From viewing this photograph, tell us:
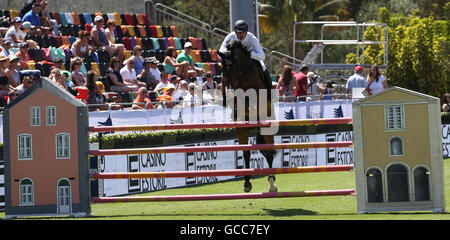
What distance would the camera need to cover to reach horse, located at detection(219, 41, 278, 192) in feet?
39.2

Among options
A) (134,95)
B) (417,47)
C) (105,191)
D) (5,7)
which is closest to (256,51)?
(105,191)

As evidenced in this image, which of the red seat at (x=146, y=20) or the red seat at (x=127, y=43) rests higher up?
the red seat at (x=146, y=20)

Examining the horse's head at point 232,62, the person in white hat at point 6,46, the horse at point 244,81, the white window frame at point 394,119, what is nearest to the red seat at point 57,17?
the person in white hat at point 6,46

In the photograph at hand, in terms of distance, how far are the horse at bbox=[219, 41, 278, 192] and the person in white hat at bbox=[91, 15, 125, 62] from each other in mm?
8634

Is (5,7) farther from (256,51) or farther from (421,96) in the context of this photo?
(421,96)

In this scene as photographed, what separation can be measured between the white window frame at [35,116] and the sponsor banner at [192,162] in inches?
160

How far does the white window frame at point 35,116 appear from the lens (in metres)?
10.8

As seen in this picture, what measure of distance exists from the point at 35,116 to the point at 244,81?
3.06 m

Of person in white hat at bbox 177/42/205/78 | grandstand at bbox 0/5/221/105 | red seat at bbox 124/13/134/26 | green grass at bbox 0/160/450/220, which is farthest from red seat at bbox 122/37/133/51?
green grass at bbox 0/160/450/220

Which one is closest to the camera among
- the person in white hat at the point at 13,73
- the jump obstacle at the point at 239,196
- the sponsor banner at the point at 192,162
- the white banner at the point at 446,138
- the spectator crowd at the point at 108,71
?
the jump obstacle at the point at 239,196

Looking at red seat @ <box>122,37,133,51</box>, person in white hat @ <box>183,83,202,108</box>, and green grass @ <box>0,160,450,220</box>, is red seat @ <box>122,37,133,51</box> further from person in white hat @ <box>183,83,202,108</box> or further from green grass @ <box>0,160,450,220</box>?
green grass @ <box>0,160,450,220</box>

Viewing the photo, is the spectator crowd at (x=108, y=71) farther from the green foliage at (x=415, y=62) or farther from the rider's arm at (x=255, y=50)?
the green foliage at (x=415, y=62)

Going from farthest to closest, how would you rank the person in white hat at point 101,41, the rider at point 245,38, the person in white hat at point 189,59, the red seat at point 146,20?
the red seat at point 146,20
the person in white hat at point 189,59
the person in white hat at point 101,41
the rider at point 245,38
